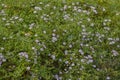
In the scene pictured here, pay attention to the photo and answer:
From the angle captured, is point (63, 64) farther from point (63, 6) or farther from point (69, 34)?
point (63, 6)

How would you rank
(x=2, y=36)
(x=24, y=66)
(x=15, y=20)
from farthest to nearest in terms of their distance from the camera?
(x=15, y=20), (x=2, y=36), (x=24, y=66)

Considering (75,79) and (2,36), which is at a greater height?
(2,36)

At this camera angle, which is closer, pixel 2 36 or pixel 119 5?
pixel 2 36

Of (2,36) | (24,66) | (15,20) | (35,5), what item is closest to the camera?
(24,66)

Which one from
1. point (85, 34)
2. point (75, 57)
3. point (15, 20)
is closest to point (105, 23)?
point (85, 34)

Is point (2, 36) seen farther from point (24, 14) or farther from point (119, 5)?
Answer: point (119, 5)

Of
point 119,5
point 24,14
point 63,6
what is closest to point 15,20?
point 24,14
